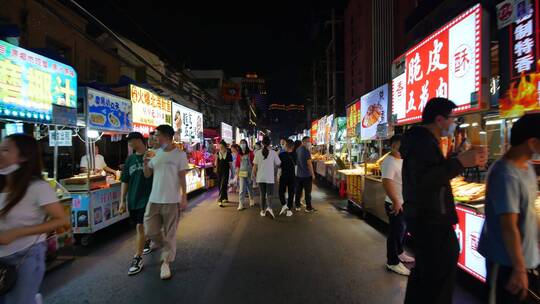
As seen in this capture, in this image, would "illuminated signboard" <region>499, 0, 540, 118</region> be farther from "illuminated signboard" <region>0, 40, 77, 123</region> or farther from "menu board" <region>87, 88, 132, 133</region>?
"menu board" <region>87, 88, 132, 133</region>

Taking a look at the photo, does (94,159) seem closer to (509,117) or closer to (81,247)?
→ (81,247)

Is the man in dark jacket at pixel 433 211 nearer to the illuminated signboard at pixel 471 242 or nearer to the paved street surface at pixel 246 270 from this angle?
the paved street surface at pixel 246 270

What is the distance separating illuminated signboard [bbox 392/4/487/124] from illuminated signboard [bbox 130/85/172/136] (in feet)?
22.6

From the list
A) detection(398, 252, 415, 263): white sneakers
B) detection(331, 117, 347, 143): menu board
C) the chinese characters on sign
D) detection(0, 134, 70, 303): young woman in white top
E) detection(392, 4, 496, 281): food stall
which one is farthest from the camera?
detection(331, 117, 347, 143): menu board

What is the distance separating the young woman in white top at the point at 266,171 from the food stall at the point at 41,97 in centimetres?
439

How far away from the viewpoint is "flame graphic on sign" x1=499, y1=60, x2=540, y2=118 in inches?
130

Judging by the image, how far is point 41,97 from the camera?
5332 millimetres

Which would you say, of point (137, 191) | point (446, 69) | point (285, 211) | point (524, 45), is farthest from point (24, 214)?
point (285, 211)

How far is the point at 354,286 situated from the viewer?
13.5 ft

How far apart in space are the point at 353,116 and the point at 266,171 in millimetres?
4199

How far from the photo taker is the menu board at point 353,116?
1006 centimetres

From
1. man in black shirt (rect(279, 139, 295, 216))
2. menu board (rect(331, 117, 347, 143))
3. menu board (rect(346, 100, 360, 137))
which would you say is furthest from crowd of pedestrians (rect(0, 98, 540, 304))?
menu board (rect(331, 117, 347, 143))

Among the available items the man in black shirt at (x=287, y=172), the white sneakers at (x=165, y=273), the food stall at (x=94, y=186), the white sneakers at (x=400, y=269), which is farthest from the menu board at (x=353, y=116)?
the white sneakers at (x=165, y=273)

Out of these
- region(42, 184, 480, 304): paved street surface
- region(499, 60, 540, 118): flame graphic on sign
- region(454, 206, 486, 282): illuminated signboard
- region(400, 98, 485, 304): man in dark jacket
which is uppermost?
region(499, 60, 540, 118): flame graphic on sign
